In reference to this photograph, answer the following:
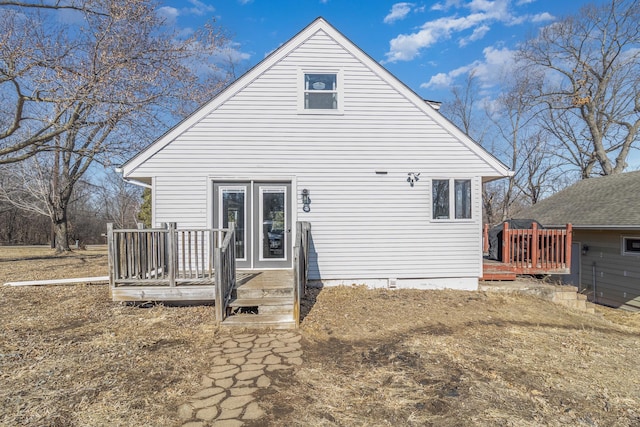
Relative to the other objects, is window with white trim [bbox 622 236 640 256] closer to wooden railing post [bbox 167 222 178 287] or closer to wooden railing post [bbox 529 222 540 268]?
wooden railing post [bbox 529 222 540 268]

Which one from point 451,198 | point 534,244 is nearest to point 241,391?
point 451,198

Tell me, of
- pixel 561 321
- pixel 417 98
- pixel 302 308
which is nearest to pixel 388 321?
pixel 302 308

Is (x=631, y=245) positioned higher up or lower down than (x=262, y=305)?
higher up

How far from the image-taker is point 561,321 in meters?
6.50

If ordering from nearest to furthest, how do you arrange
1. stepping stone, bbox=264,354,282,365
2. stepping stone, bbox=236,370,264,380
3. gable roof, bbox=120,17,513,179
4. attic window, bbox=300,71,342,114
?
1. stepping stone, bbox=236,370,264,380
2. stepping stone, bbox=264,354,282,365
3. gable roof, bbox=120,17,513,179
4. attic window, bbox=300,71,342,114

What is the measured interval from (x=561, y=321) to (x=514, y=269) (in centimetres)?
215

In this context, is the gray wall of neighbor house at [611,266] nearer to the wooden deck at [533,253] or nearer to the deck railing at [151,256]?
the wooden deck at [533,253]

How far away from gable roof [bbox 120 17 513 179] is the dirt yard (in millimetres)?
3323

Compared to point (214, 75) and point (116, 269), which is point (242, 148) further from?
point (214, 75)

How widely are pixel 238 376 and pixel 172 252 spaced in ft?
9.55

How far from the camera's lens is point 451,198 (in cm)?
802

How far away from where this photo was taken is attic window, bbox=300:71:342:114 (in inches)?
311

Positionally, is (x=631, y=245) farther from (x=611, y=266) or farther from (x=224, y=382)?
(x=224, y=382)

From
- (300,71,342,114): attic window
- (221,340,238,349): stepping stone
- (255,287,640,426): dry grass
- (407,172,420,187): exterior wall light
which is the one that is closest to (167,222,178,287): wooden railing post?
(221,340,238,349): stepping stone
